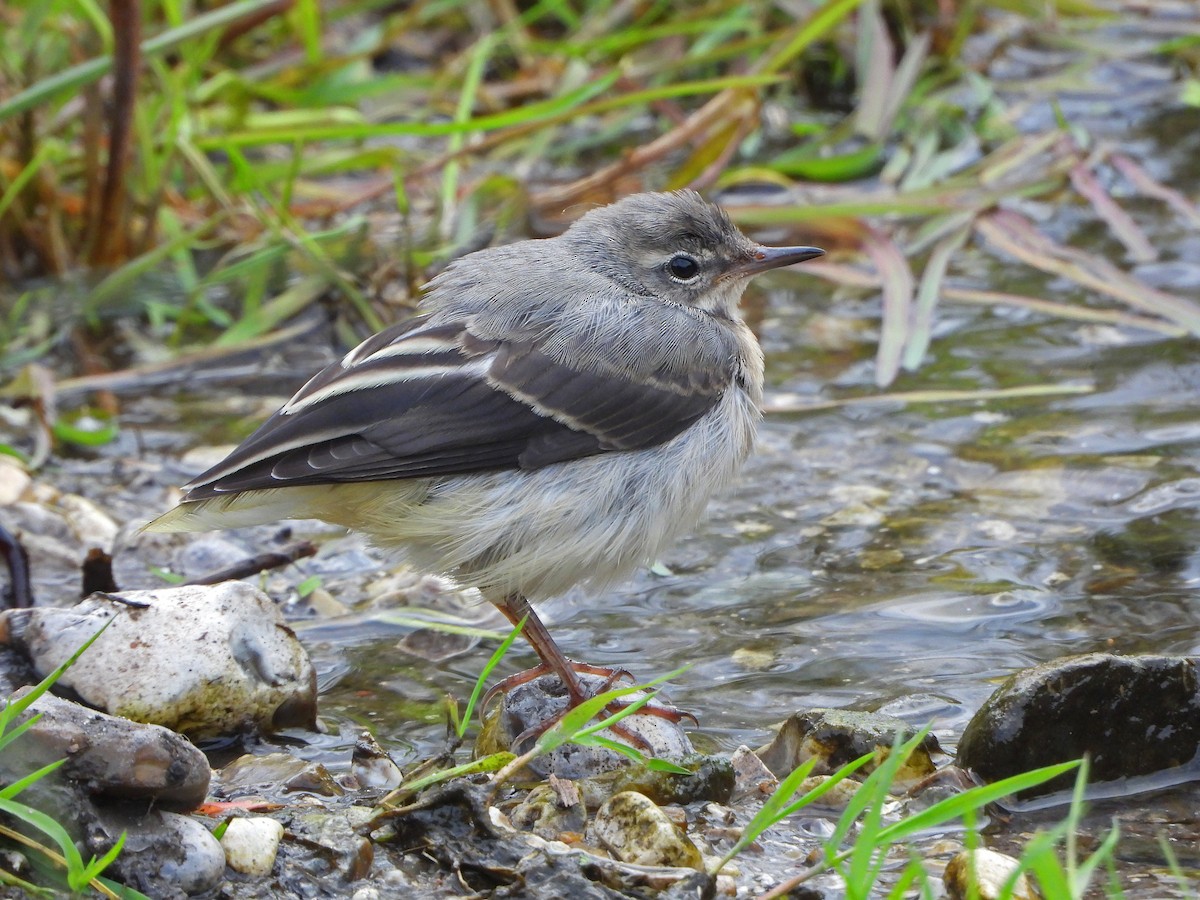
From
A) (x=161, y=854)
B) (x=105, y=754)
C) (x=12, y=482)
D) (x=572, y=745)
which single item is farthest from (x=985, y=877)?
(x=12, y=482)

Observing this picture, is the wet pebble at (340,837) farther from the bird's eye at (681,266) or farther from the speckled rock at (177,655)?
the bird's eye at (681,266)

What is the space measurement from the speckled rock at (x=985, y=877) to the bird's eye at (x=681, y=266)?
92.2 inches

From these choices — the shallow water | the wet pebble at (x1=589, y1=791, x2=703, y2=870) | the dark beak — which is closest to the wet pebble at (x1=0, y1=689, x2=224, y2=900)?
the wet pebble at (x1=589, y1=791, x2=703, y2=870)

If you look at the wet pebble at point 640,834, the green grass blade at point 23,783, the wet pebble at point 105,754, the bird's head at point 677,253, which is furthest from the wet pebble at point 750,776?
the bird's head at point 677,253

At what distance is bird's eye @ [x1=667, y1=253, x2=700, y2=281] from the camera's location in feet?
16.1

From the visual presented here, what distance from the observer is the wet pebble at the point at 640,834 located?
3.06 meters

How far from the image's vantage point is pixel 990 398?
234 inches

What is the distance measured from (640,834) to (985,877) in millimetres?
675

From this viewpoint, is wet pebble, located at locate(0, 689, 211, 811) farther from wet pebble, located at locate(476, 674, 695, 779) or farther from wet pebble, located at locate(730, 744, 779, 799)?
wet pebble, located at locate(730, 744, 779, 799)

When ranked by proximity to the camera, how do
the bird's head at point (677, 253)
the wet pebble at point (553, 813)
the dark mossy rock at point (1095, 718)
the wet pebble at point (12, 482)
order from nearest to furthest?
1. the wet pebble at point (553, 813)
2. the dark mossy rock at point (1095, 718)
3. the bird's head at point (677, 253)
4. the wet pebble at point (12, 482)

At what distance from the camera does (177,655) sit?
3.69 metres

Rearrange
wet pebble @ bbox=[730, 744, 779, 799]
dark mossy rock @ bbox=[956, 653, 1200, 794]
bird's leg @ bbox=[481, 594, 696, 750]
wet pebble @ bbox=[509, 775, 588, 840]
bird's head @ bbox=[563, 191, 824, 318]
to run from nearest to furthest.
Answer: wet pebble @ bbox=[509, 775, 588, 840]
dark mossy rock @ bbox=[956, 653, 1200, 794]
wet pebble @ bbox=[730, 744, 779, 799]
bird's leg @ bbox=[481, 594, 696, 750]
bird's head @ bbox=[563, 191, 824, 318]

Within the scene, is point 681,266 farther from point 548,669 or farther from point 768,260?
point 548,669

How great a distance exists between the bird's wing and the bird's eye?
59 centimetres
